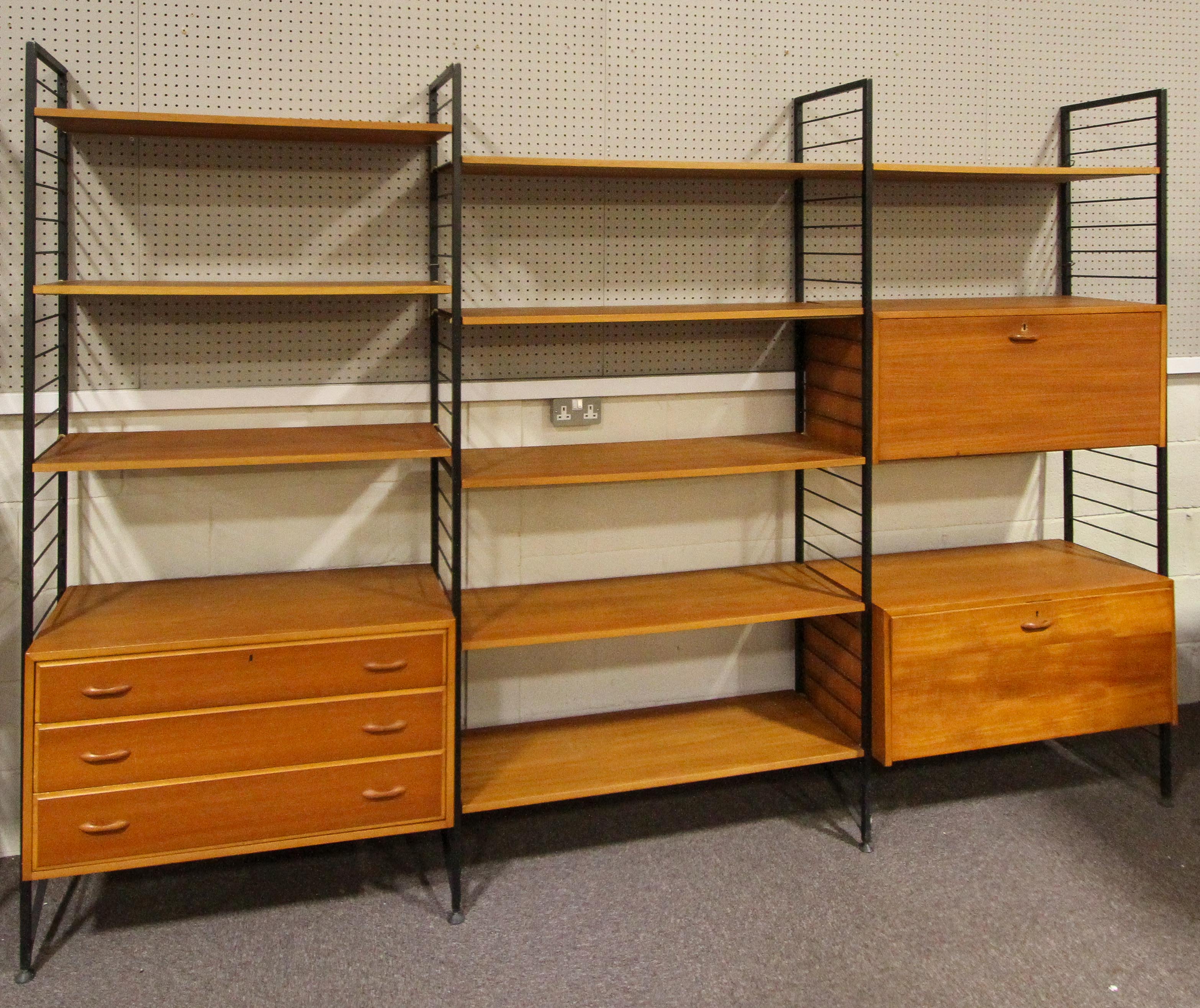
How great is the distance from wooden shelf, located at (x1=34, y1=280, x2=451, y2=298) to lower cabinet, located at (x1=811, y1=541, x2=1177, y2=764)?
4.96 feet

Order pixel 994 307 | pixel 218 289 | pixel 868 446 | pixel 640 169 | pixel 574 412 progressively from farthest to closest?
1. pixel 574 412
2. pixel 994 307
3. pixel 868 446
4. pixel 640 169
5. pixel 218 289

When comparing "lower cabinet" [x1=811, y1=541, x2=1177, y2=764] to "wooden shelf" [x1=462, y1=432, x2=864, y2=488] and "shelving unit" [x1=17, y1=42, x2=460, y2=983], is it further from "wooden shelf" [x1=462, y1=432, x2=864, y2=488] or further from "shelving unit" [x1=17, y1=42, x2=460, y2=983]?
"shelving unit" [x1=17, y1=42, x2=460, y2=983]

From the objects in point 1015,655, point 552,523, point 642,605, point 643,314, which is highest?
point 643,314

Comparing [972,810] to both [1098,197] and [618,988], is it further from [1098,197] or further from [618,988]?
[1098,197]

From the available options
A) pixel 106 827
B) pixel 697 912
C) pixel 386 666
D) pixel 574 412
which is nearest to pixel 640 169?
pixel 574 412

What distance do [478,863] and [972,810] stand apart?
143cm

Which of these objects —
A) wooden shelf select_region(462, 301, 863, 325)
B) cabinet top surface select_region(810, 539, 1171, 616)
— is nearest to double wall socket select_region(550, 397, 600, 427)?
wooden shelf select_region(462, 301, 863, 325)

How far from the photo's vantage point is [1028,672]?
3.15m

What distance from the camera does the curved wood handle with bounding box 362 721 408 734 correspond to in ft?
8.84

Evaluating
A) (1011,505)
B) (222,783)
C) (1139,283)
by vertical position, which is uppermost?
(1139,283)

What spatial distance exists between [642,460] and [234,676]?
1.16m

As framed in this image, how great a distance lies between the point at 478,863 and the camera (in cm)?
301

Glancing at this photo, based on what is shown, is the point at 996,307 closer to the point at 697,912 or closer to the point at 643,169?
the point at 643,169

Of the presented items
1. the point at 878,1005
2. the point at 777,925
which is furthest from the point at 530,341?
the point at 878,1005
